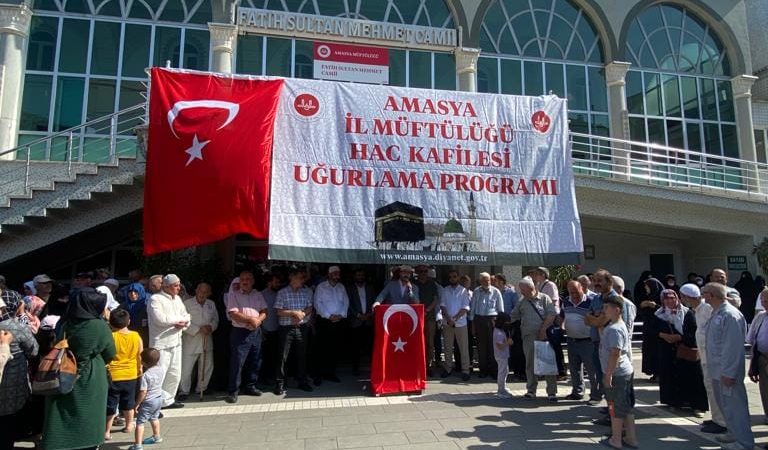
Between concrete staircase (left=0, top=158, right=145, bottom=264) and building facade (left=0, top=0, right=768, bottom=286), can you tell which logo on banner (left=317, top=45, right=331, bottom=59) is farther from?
concrete staircase (left=0, top=158, right=145, bottom=264)

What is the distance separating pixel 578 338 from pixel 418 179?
130 inches

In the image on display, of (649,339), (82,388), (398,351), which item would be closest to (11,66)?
(82,388)

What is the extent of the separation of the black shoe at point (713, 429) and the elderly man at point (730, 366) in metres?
0.36

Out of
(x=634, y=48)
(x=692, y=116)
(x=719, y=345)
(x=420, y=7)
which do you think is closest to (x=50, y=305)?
(x=719, y=345)

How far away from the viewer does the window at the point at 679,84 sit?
16.2m

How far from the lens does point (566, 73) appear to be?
15.6 meters

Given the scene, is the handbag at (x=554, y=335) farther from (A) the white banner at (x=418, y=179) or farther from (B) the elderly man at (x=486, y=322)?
(A) the white banner at (x=418, y=179)

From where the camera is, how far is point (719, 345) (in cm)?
493

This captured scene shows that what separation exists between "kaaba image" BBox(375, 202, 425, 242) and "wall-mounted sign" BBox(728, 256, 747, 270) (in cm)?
1031

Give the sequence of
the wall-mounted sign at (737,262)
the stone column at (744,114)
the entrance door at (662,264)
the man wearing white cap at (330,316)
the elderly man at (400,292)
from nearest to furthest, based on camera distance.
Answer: the elderly man at (400,292) → the man wearing white cap at (330,316) → the wall-mounted sign at (737,262) → the entrance door at (662,264) → the stone column at (744,114)

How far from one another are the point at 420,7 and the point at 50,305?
1244 cm

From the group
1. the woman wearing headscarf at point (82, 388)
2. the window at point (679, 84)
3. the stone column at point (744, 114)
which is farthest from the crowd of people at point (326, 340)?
the stone column at point (744, 114)

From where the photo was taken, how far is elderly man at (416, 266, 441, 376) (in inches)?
331

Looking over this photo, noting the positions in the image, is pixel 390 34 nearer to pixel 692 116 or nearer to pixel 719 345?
pixel 692 116
